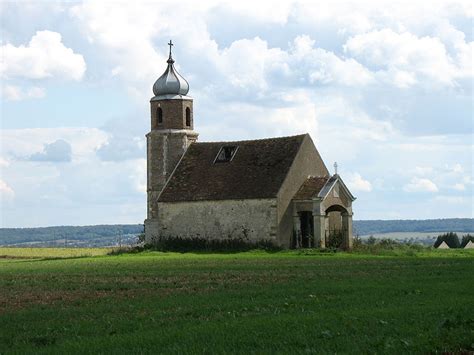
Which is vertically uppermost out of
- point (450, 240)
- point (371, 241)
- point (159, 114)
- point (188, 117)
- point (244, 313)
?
point (159, 114)

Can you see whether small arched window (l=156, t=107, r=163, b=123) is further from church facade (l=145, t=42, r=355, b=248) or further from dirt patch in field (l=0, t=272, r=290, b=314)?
dirt patch in field (l=0, t=272, r=290, b=314)

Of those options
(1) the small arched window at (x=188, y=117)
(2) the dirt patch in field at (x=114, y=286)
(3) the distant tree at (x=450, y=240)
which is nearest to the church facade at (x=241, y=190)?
(1) the small arched window at (x=188, y=117)

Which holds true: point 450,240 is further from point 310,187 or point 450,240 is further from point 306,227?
point 310,187

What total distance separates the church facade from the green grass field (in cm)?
2725

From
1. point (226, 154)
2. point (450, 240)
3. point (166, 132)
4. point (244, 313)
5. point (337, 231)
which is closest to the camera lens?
point (244, 313)

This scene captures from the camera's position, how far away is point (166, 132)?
69625 mm

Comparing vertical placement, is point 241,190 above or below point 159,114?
below

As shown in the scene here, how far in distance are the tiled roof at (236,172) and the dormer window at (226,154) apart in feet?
0.91

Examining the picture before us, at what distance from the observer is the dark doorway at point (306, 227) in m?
63.1

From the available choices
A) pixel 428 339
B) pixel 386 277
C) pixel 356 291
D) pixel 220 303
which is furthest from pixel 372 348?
pixel 386 277

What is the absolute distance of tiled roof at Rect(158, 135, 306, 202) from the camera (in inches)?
2462

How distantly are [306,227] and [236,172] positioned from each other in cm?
591

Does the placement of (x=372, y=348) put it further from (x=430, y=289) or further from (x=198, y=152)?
(x=198, y=152)

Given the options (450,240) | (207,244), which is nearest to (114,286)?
(207,244)
